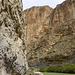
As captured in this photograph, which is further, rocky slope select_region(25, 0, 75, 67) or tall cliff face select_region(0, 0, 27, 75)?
rocky slope select_region(25, 0, 75, 67)

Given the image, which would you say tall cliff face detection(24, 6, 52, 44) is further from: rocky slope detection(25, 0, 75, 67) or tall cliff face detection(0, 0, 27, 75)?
tall cliff face detection(0, 0, 27, 75)

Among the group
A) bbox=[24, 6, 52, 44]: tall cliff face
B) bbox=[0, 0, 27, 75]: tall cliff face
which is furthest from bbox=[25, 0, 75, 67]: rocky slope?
bbox=[0, 0, 27, 75]: tall cliff face

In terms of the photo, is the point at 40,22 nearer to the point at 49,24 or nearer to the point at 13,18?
the point at 49,24

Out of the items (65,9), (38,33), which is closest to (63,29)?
(65,9)

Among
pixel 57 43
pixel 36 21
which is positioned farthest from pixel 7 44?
pixel 36 21

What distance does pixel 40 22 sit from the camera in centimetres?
6894

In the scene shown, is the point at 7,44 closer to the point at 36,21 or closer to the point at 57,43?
the point at 57,43

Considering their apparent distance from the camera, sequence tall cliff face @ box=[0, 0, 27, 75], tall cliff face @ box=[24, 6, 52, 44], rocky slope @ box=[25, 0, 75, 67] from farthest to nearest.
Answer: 1. tall cliff face @ box=[24, 6, 52, 44]
2. rocky slope @ box=[25, 0, 75, 67]
3. tall cliff face @ box=[0, 0, 27, 75]

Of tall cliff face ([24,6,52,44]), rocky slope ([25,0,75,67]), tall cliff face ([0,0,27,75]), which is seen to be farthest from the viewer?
tall cliff face ([24,6,52,44])

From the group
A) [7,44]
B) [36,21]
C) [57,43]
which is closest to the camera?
[7,44]

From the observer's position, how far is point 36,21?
225ft

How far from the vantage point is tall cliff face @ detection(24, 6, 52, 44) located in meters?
63.9

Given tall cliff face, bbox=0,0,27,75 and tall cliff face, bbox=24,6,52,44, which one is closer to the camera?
tall cliff face, bbox=0,0,27,75

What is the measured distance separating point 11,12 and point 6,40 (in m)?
1.29
